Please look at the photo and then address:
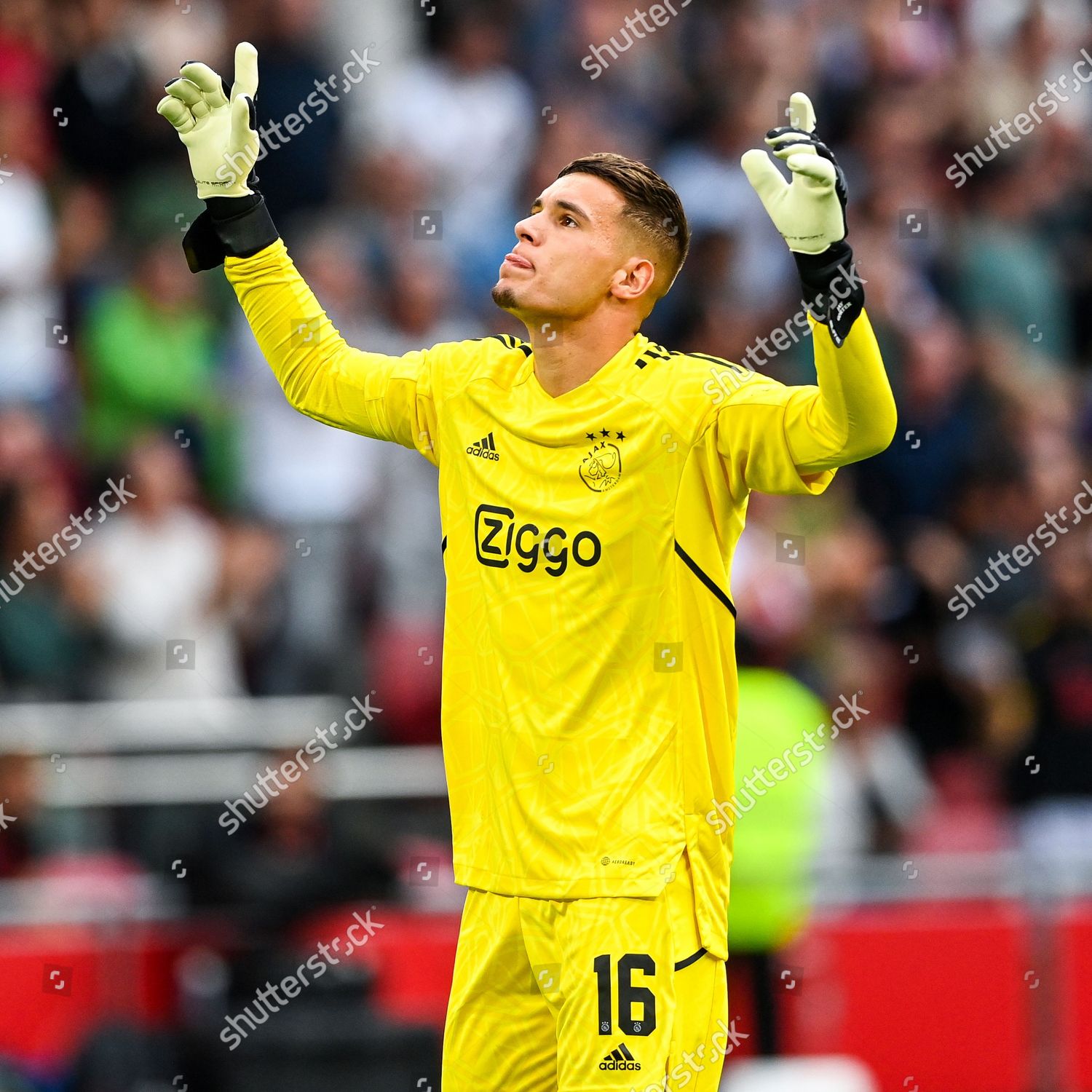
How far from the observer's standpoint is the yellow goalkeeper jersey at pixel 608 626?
4672 millimetres

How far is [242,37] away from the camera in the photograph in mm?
11109

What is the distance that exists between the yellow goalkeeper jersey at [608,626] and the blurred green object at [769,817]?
8.97 ft

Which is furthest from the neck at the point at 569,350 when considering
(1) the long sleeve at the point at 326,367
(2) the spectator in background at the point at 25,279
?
(2) the spectator in background at the point at 25,279

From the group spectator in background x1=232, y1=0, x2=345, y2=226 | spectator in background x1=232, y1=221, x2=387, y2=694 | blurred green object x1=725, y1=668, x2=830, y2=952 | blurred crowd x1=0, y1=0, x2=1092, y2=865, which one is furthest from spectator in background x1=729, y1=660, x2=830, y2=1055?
spectator in background x1=232, y1=0, x2=345, y2=226

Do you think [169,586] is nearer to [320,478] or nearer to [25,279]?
[320,478]

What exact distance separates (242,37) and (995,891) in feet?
19.7

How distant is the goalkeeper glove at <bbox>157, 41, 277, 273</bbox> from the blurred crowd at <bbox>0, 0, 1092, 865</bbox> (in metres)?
4.17

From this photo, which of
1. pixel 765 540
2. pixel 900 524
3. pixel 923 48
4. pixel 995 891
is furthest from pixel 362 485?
pixel 923 48

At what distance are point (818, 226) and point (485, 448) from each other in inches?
41.6

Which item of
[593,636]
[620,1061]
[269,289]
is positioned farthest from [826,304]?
[620,1061]

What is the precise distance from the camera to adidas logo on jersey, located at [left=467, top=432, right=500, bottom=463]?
4.91 metres

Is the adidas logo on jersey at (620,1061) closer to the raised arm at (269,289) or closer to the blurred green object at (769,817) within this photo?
the raised arm at (269,289)

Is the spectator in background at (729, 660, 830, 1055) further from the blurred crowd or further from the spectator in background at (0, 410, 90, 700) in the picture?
the spectator in background at (0, 410, 90, 700)

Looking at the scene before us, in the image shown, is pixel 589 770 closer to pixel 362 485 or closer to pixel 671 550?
pixel 671 550
